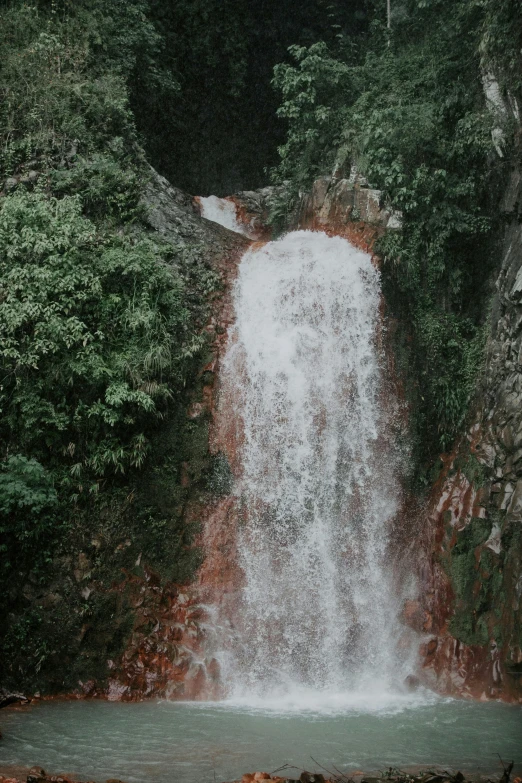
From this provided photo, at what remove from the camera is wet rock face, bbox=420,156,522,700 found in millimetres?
9312

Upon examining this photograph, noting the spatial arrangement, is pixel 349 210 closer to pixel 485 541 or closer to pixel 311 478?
pixel 311 478

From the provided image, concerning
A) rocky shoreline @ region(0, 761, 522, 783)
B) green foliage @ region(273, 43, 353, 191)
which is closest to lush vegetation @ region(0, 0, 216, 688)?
rocky shoreline @ region(0, 761, 522, 783)

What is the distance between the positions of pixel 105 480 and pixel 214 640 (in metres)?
2.68

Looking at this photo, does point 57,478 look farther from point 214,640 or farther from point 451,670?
point 451,670

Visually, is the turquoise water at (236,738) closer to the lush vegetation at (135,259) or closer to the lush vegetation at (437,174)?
the lush vegetation at (135,259)

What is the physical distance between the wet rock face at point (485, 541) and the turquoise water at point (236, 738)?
2.32ft

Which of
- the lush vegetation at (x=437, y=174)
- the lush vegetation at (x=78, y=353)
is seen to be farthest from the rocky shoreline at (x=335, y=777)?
the lush vegetation at (x=437, y=174)

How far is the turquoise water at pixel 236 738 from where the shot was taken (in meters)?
6.10

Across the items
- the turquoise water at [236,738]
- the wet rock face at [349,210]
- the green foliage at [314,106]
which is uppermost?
the green foliage at [314,106]

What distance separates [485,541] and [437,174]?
6.51 m

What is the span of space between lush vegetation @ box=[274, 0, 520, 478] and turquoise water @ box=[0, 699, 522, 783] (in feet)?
14.5

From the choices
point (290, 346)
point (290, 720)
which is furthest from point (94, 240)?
point (290, 720)

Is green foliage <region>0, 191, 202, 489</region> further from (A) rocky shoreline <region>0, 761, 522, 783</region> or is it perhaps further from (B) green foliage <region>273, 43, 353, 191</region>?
(B) green foliage <region>273, 43, 353, 191</region>

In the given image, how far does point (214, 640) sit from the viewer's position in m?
9.61
